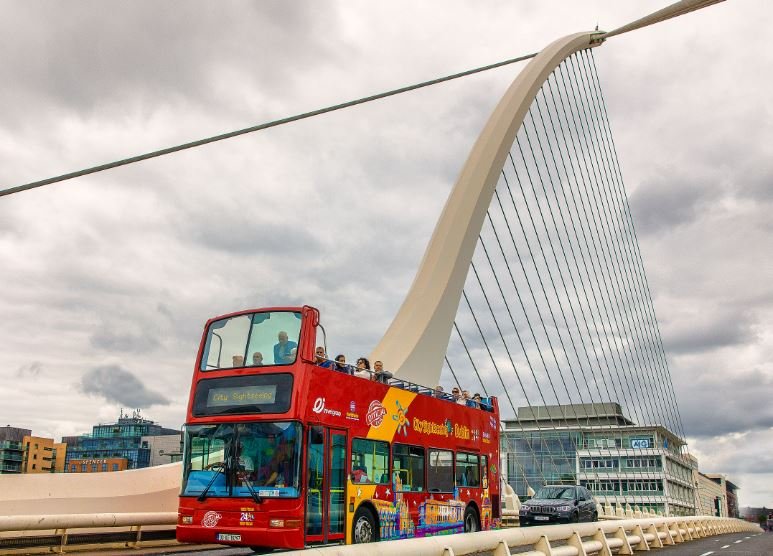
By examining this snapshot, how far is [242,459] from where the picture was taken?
11953 mm

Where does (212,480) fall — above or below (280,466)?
below

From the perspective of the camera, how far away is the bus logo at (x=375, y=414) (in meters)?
13.5

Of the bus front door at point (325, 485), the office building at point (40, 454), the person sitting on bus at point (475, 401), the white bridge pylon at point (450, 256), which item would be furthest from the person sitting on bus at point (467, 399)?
the office building at point (40, 454)

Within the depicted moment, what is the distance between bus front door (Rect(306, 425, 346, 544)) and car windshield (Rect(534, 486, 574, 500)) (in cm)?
1263

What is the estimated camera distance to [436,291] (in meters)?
22.6

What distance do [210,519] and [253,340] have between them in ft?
9.70

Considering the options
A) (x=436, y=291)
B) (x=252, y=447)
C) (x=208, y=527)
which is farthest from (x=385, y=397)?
(x=436, y=291)

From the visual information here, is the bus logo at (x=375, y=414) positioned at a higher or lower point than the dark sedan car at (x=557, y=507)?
higher

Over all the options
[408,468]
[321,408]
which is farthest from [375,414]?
[321,408]

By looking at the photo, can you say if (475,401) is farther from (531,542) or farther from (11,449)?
(11,449)

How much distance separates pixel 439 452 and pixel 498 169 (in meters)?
12.6

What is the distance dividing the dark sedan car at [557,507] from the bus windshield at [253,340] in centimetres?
1319

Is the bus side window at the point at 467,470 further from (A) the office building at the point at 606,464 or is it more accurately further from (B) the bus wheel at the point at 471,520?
(A) the office building at the point at 606,464

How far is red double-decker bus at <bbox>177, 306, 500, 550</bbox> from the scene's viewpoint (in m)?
11.6
